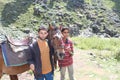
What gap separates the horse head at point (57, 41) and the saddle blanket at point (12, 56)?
0.62 meters

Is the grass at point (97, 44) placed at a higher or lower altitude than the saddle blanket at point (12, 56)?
lower

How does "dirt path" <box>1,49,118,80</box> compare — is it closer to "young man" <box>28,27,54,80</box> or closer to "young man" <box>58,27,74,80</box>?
"young man" <box>58,27,74,80</box>

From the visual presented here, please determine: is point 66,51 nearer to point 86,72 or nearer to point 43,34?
point 43,34

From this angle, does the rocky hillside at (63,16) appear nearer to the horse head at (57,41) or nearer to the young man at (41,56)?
the horse head at (57,41)

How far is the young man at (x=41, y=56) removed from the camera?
512cm

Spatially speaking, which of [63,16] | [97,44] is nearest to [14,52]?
[97,44]

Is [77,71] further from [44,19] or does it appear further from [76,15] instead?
[76,15]

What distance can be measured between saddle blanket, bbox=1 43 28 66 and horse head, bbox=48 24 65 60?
617 mm

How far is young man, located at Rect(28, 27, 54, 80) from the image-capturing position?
16.8ft

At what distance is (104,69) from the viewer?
899 cm

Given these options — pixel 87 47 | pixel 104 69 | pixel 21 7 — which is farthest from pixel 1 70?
pixel 21 7

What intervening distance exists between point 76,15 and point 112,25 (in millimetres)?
3326

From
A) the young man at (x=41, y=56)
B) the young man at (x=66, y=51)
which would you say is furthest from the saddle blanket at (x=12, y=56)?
the young man at (x=66, y=51)

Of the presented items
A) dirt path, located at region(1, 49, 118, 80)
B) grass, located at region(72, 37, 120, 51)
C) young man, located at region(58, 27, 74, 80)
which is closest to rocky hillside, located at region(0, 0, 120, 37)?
grass, located at region(72, 37, 120, 51)
